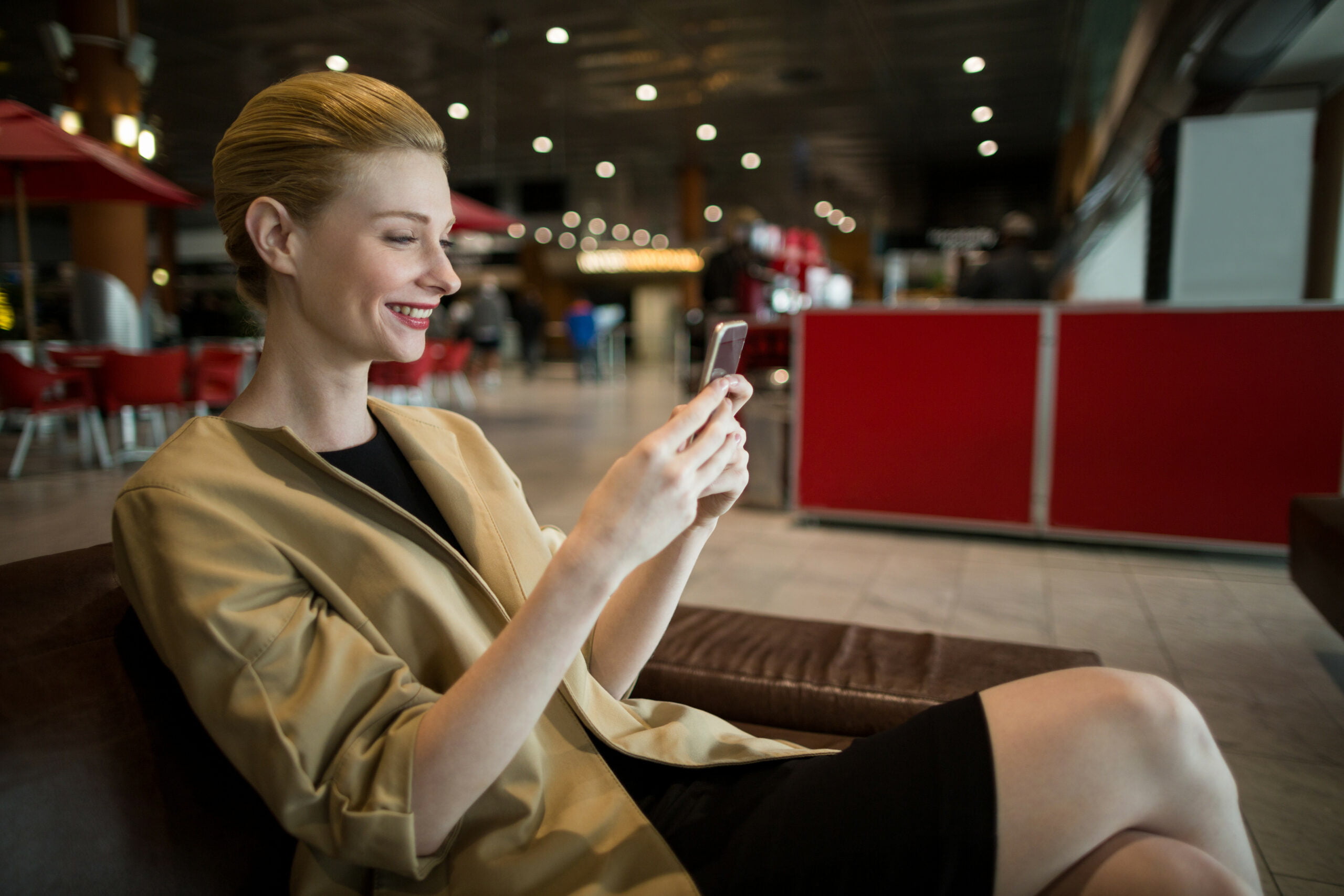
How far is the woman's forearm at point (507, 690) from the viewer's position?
0.74 meters

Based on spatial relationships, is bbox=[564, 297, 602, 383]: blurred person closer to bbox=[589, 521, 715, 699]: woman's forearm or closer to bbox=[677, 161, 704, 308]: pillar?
bbox=[677, 161, 704, 308]: pillar

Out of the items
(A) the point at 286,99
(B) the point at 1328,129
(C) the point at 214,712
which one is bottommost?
(C) the point at 214,712

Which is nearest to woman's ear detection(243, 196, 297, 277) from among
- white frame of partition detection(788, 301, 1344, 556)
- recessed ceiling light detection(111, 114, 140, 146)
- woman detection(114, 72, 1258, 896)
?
woman detection(114, 72, 1258, 896)

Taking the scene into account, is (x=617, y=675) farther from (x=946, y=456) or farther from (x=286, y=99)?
(x=946, y=456)

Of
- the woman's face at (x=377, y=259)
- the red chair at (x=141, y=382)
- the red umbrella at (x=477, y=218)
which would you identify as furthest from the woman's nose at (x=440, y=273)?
the red umbrella at (x=477, y=218)

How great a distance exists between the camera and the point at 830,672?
1.56 m

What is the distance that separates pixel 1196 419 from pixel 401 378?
6519 mm

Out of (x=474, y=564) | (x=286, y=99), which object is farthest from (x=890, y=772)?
(x=286, y=99)

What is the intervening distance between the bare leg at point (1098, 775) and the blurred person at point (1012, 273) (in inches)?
217

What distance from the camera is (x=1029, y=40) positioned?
8875 mm

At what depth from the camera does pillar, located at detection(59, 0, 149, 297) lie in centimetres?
681

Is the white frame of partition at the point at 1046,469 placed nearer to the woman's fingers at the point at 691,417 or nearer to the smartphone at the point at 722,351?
the smartphone at the point at 722,351

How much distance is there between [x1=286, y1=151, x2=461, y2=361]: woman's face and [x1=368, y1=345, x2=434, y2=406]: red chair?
252 inches

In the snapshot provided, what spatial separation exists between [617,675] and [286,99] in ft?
2.63
